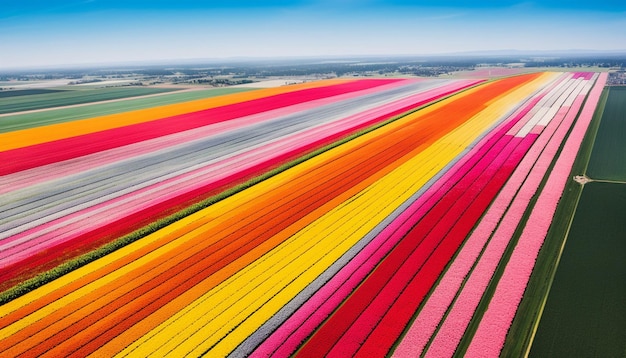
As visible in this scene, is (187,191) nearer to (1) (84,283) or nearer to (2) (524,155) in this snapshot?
(1) (84,283)

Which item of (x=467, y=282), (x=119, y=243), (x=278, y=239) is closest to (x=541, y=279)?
(x=467, y=282)

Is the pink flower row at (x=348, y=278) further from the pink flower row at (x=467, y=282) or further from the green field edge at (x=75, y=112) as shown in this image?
the green field edge at (x=75, y=112)

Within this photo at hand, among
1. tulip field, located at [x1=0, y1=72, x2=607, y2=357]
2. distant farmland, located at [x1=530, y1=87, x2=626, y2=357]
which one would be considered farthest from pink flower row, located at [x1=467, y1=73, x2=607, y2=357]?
distant farmland, located at [x1=530, y1=87, x2=626, y2=357]

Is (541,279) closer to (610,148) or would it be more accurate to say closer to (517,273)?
(517,273)

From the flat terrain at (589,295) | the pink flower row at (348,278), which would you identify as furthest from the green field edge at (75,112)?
the flat terrain at (589,295)

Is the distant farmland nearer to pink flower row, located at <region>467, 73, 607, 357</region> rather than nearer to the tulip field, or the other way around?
pink flower row, located at <region>467, 73, 607, 357</region>
